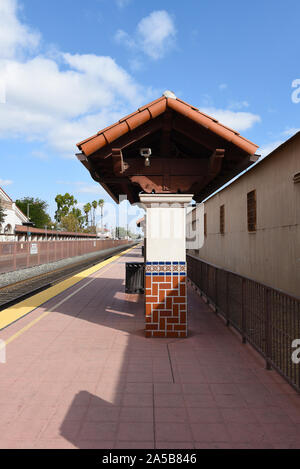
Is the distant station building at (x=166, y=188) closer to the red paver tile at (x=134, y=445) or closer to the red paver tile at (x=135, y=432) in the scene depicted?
the red paver tile at (x=135, y=432)

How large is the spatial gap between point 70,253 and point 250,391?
3232 cm

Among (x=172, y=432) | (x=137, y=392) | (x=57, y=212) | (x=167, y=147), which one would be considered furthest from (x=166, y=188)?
(x=57, y=212)

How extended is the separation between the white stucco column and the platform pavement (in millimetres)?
355

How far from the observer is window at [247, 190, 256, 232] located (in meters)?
13.3

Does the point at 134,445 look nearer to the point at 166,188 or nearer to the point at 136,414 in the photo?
the point at 136,414

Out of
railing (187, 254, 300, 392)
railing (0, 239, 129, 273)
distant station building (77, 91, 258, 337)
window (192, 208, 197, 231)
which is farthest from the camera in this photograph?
window (192, 208, 197, 231)

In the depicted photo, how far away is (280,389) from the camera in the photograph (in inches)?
171

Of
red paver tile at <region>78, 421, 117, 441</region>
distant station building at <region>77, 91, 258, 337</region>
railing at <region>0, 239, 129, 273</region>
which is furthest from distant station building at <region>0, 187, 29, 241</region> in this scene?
red paver tile at <region>78, 421, 117, 441</region>

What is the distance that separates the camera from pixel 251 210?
45.0 ft

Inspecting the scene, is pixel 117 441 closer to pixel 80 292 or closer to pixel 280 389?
pixel 280 389

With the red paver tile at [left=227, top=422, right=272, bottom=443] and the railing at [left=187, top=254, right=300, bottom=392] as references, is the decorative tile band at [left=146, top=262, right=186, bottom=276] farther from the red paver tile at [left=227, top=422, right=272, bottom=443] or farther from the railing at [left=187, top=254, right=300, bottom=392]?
the red paver tile at [left=227, top=422, right=272, bottom=443]

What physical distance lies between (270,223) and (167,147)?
605 centimetres
